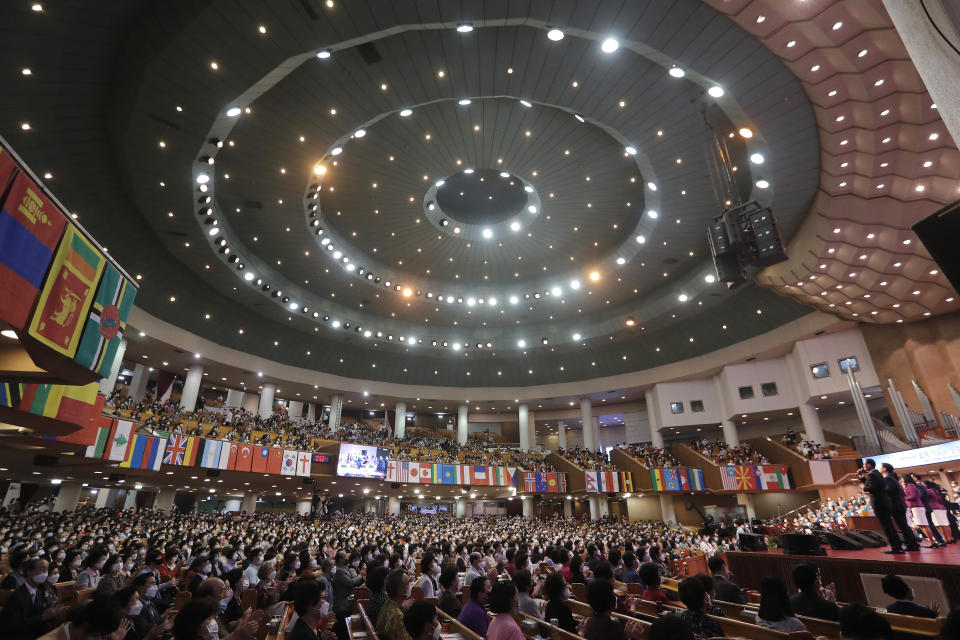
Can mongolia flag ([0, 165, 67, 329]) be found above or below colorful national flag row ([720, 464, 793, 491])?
above

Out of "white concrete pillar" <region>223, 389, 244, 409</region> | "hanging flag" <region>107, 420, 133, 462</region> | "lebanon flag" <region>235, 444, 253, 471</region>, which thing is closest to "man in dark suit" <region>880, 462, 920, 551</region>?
"hanging flag" <region>107, 420, 133, 462</region>

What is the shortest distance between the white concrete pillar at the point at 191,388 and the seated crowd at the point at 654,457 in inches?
1075

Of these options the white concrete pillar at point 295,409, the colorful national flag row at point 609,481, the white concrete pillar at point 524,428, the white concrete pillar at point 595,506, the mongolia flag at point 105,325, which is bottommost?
the white concrete pillar at point 595,506

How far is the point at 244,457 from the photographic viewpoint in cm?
2330

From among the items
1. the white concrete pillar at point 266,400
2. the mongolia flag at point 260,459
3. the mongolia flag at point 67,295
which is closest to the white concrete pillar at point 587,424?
the mongolia flag at point 260,459

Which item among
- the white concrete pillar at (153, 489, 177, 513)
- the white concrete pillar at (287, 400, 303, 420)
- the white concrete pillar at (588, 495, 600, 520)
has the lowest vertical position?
the white concrete pillar at (588, 495, 600, 520)

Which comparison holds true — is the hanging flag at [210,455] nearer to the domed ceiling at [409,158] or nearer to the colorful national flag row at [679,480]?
the domed ceiling at [409,158]

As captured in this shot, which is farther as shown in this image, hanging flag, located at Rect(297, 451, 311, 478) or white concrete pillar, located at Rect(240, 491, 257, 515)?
white concrete pillar, located at Rect(240, 491, 257, 515)

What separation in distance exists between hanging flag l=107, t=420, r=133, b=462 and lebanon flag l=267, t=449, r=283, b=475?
7.38 metres

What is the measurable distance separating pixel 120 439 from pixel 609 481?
25149mm

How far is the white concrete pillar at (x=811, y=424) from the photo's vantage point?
26.6 metres

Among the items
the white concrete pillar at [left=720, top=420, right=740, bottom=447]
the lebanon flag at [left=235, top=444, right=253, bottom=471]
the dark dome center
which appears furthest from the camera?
the white concrete pillar at [left=720, top=420, right=740, bottom=447]

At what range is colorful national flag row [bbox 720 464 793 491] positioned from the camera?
25.8 meters

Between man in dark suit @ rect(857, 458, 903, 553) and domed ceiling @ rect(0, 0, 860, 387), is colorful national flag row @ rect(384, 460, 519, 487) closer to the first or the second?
domed ceiling @ rect(0, 0, 860, 387)
